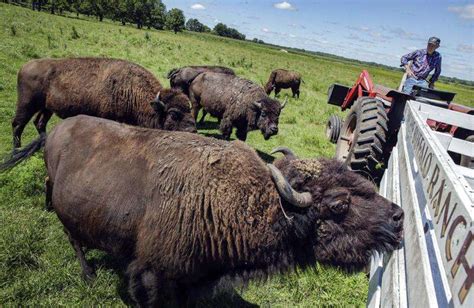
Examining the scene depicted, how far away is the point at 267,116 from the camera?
8711mm

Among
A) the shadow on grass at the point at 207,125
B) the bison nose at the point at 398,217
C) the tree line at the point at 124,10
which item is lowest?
the shadow on grass at the point at 207,125

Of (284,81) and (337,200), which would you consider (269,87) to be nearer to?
(284,81)

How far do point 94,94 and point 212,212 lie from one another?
486cm

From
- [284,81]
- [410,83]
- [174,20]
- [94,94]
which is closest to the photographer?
[94,94]

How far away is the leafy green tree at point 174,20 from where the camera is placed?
99.3 metres

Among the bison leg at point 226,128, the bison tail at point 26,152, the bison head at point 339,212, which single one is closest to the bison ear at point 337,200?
the bison head at point 339,212

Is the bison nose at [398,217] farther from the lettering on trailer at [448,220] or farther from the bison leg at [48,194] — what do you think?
the bison leg at [48,194]

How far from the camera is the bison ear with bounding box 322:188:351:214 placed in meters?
2.87

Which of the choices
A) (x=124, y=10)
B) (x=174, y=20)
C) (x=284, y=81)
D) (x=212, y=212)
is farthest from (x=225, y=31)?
(x=212, y=212)

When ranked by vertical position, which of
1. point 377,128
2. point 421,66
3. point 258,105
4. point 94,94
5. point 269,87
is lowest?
point 269,87

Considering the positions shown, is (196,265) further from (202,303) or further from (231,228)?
(202,303)

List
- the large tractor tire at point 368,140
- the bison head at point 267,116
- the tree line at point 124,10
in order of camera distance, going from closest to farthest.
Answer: the large tractor tire at point 368,140 → the bison head at point 267,116 → the tree line at point 124,10

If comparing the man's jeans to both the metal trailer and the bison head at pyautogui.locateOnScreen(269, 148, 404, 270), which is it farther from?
the bison head at pyautogui.locateOnScreen(269, 148, 404, 270)

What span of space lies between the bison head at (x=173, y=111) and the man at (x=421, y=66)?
5.10 metres
